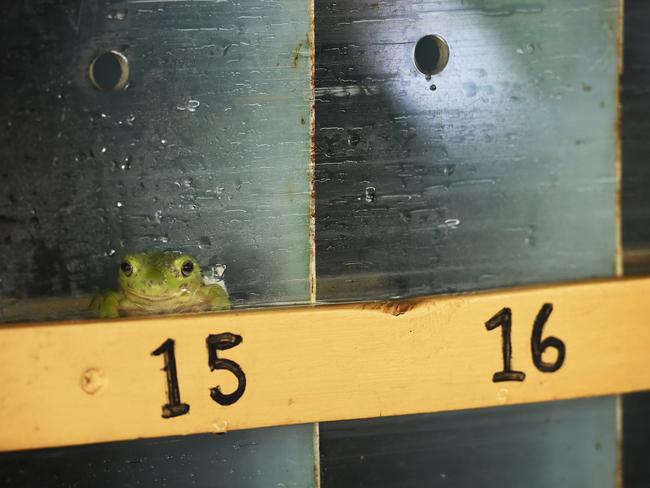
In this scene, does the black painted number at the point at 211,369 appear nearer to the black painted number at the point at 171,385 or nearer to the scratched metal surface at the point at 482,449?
the black painted number at the point at 171,385

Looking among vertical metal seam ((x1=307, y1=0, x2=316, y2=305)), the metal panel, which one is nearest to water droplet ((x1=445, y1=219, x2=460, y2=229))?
vertical metal seam ((x1=307, y1=0, x2=316, y2=305))

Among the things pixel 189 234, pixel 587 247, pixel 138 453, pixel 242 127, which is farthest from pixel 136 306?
pixel 587 247


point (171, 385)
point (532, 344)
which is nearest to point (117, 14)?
point (171, 385)

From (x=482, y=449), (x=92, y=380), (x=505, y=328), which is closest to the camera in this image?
(x=92, y=380)

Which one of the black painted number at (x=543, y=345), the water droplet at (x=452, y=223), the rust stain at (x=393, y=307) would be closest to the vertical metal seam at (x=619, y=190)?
the black painted number at (x=543, y=345)

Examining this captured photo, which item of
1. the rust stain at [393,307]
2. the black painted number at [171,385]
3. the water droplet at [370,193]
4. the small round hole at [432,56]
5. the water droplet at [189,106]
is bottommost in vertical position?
the black painted number at [171,385]

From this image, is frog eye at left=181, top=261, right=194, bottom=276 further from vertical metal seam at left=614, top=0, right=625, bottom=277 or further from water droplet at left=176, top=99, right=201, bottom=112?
vertical metal seam at left=614, top=0, right=625, bottom=277

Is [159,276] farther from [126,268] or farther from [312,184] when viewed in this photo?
[312,184]

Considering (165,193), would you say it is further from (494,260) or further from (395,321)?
(494,260)
